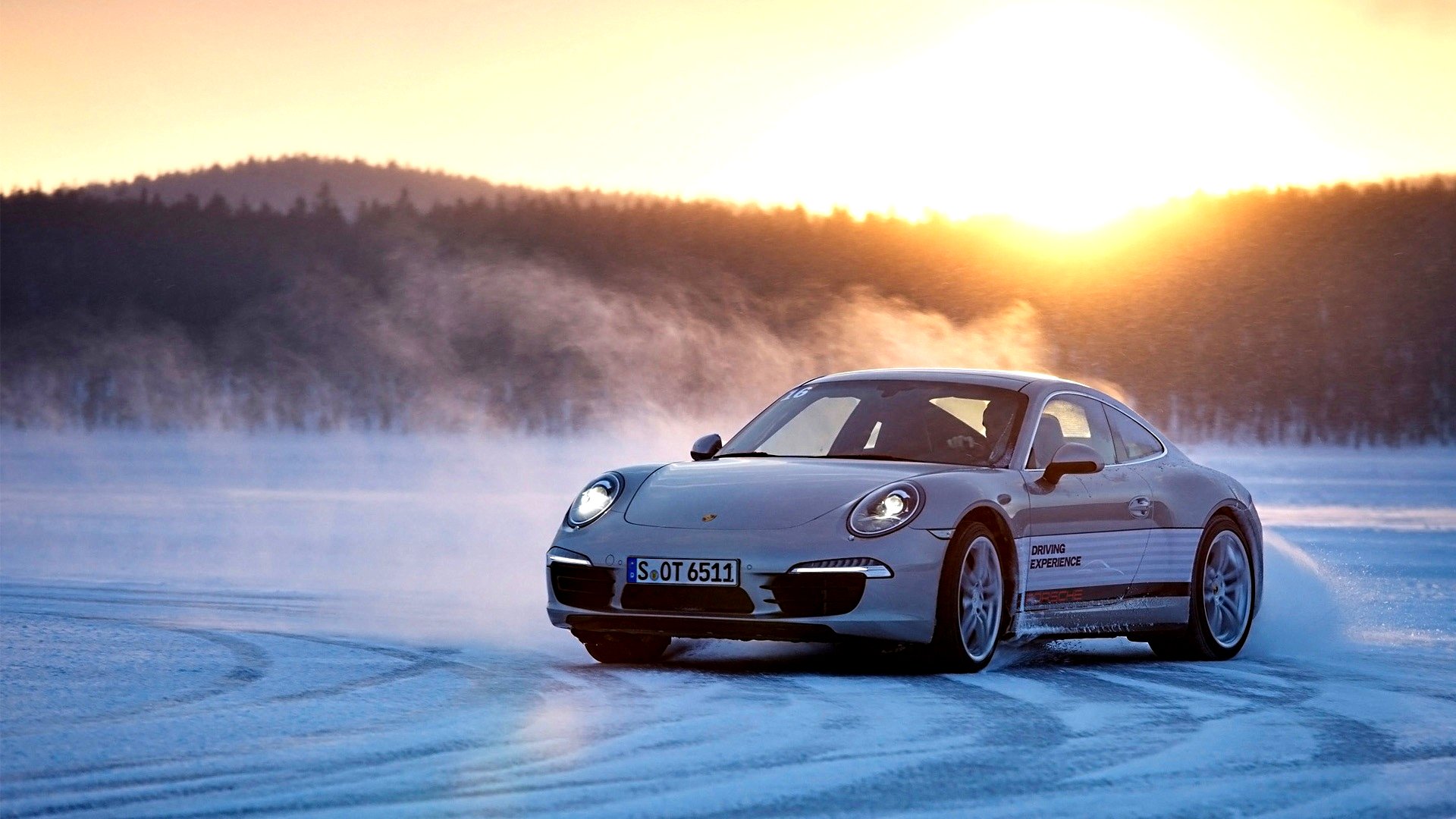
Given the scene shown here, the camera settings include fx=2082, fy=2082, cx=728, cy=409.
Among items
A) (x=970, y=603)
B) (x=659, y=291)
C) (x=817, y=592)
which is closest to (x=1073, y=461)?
(x=970, y=603)

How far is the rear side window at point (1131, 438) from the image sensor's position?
35.1 feet

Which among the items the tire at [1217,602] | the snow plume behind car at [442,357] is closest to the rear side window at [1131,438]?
the tire at [1217,602]

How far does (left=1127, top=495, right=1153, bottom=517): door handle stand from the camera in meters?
10.3

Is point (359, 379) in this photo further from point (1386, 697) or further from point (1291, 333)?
point (1386, 697)

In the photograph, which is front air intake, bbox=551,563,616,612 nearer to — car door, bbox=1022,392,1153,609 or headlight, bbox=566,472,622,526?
headlight, bbox=566,472,622,526

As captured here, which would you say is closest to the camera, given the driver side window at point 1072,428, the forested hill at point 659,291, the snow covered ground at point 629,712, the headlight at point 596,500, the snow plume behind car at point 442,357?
the snow covered ground at point 629,712

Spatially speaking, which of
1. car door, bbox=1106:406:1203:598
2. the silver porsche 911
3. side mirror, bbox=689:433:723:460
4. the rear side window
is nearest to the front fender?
the silver porsche 911

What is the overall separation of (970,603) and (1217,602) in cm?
239

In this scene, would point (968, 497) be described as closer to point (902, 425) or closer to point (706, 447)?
point (902, 425)

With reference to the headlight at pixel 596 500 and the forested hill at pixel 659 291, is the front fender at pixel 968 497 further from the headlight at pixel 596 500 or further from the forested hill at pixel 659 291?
the forested hill at pixel 659 291

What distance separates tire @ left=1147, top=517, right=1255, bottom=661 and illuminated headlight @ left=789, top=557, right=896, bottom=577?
2.57 m

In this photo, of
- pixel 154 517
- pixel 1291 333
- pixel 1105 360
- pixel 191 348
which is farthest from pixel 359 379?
pixel 154 517

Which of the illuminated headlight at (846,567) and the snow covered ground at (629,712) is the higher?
the illuminated headlight at (846,567)

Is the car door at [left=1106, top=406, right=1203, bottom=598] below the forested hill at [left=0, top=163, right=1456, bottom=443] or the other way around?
below
